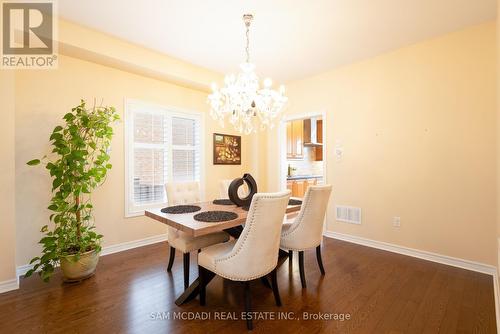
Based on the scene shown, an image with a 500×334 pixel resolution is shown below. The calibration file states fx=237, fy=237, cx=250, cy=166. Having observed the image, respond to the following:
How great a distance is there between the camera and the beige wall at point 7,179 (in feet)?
7.00

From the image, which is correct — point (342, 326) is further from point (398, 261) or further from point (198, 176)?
point (198, 176)

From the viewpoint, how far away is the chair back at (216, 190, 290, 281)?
5.28 feet

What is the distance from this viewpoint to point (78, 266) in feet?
7.64

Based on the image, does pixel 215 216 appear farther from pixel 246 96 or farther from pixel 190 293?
pixel 246 96

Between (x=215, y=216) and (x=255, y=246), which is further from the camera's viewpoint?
(x=215, y=216)

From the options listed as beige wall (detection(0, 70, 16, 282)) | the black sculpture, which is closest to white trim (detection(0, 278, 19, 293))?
beige wall (detection(0, 70, 16, 282))

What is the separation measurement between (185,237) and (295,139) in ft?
14.9

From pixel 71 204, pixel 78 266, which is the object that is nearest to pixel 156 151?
pixel 71 204

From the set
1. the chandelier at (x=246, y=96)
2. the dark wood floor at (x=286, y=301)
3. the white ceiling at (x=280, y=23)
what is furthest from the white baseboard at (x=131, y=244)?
the white ceiling at (x=280, y=23)

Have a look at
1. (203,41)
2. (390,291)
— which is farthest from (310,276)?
(203,41)

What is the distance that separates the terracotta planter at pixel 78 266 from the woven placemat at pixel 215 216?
4.21 ft

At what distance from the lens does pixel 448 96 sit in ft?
9.00

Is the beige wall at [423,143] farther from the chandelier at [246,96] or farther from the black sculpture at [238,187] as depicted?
the black sculpture at [238,187]

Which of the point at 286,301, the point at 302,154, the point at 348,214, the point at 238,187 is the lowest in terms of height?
the point at 286,301
